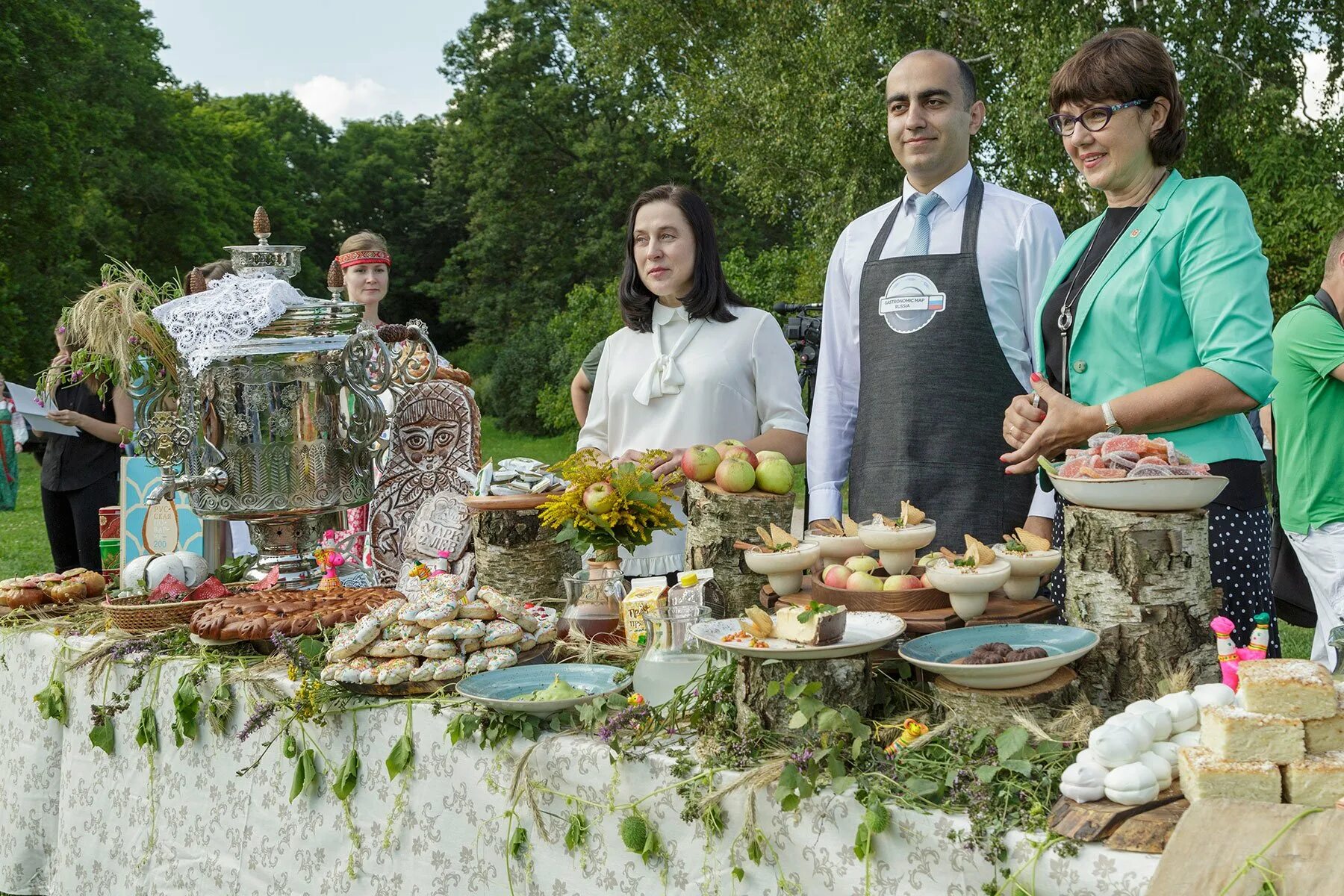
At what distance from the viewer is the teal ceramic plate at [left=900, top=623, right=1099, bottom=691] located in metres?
1.73

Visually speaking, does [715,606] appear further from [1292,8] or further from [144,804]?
[1292,8]

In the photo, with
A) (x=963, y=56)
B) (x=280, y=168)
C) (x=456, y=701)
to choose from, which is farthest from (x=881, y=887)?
(x=280, y=168)

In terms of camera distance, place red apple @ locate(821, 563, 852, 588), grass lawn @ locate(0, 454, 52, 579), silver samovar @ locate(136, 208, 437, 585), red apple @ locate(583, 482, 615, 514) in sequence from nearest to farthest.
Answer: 1. red apple @ locate(821, 563, 852, 588)
2. red apple @ locate(583, 482, 615, 514)
3. silver samovar @ locate(136, 208, 437, 585)
4. grass lawn @ locate(0, 454, 52, 579)

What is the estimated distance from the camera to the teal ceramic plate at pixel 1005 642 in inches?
68.3

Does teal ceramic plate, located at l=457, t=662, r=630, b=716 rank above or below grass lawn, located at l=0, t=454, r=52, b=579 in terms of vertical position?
above

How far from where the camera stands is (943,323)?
2791mm

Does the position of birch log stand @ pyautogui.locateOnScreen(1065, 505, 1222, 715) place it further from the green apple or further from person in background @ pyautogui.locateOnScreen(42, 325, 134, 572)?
person in background @ pyautogui.locateOnScreen(42, 325, 134, 572)

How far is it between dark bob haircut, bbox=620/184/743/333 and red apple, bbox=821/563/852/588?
4.07 ft

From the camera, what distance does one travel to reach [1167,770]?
60.9 inches

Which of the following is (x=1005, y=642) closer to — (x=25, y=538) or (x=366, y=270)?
(x=366, y=270)

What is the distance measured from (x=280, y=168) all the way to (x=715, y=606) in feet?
114

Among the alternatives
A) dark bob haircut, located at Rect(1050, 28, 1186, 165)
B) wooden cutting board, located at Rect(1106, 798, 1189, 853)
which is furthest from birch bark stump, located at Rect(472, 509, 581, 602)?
wooden cutting board, located at Rect(1106, 798, 1189, 853)

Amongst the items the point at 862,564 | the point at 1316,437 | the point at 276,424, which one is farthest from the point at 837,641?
the point at 1316,437

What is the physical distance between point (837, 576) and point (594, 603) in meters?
0.69
